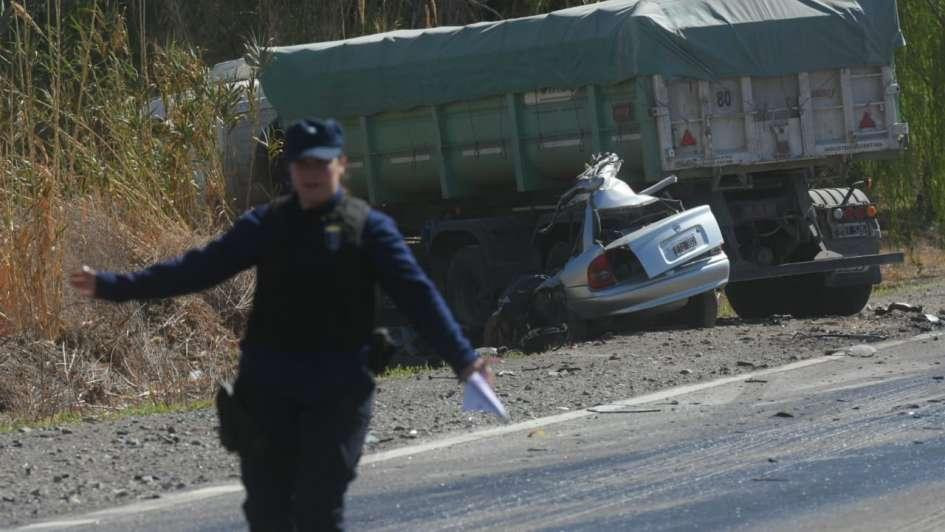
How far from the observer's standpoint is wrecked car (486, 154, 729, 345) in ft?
47.1

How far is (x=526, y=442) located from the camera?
952 cm

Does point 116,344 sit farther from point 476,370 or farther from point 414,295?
point 476,370

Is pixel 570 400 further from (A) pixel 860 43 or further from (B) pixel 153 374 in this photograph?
(A) pixel 860 43

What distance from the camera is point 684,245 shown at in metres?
14.4

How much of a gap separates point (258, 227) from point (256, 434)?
2.16 feet

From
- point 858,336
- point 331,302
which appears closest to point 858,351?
point 858,336

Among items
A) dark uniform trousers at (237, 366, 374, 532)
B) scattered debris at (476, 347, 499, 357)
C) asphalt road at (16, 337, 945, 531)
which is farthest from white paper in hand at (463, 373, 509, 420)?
scattered debris at (476, 347, 499, 357)

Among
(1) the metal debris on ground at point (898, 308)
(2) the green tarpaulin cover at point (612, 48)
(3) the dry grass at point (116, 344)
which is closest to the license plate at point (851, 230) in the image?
(1) the metal debris on ground at point (898, 308)

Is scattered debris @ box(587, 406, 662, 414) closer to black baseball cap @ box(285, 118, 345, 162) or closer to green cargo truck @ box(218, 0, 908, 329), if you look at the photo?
green cargo truck @ box(218, 0, 908, 329)

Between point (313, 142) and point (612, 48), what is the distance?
1058 cm

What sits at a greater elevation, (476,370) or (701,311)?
(476,370)

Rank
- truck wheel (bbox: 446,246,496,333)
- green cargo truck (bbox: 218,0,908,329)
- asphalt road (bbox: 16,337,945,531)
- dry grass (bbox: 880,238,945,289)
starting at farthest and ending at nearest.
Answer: dry grass (bbox: 880,238,945,289), truck wheel (bbox: 446,246,496,333), green cargo truck (bbox: 218,0,908,329), asphalt road (bbox: 16,337,945,531)

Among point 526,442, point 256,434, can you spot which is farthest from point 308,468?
point 526,442

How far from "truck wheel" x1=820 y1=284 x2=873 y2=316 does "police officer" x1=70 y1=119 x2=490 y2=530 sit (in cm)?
1248
